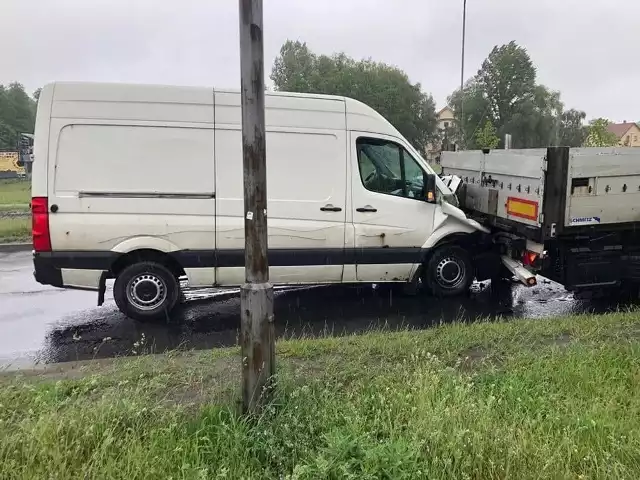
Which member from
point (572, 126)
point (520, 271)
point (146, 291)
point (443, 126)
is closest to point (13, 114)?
point (443, 126)

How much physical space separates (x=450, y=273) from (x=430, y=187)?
1.24 m

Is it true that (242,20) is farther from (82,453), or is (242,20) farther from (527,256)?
(527,256)

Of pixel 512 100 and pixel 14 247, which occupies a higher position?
pixel 512 100

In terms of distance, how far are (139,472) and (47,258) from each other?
415cm

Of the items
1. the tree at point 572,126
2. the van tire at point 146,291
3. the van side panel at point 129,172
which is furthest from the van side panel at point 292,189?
the tree at point 572,126

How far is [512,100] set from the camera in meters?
67.1

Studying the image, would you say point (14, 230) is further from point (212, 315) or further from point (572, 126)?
point (572, 126)

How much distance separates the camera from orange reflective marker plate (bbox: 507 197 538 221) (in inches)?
247

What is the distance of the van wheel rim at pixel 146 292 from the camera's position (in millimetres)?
6250

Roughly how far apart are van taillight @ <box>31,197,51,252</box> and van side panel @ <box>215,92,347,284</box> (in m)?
1.89

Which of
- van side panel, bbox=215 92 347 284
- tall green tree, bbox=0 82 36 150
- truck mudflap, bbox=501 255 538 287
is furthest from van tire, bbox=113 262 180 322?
tall green tree, bbox=0 82 36 150

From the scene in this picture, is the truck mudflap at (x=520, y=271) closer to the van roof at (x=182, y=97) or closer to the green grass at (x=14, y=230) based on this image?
the van roof at (x=182, y=97)

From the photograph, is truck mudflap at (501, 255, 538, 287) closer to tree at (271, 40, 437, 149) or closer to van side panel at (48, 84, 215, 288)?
van side panel at (48, 84, 215, 288)

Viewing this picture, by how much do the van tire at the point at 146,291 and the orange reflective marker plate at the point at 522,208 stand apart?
4366 millimetres
